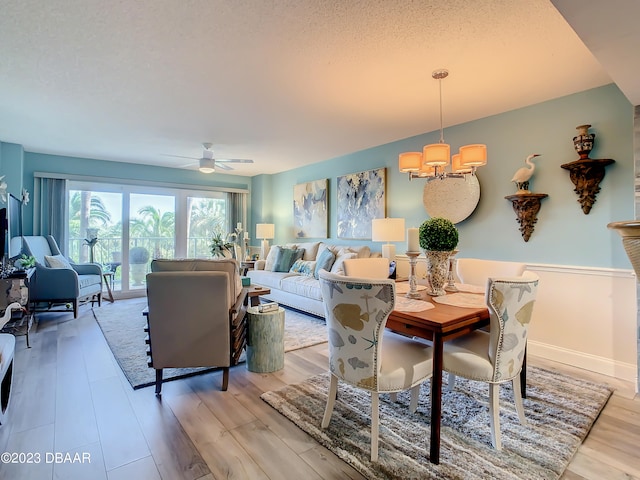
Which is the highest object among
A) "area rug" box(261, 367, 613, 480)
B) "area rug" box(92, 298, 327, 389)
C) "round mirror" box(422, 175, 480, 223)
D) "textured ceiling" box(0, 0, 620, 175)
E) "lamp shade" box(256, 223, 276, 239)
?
"textured ceiling" box(0, 0, 620, 175)

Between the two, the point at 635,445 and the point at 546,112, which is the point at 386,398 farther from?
the point at 546,112

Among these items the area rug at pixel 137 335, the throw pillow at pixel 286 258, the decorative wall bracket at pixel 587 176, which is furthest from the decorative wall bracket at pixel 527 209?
the throw pillow at pixel 286 258

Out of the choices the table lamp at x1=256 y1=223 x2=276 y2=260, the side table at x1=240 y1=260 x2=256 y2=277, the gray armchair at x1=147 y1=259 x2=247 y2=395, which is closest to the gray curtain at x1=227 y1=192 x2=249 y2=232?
the table lamp at x1=256 y1=223 x2=276 y2=260

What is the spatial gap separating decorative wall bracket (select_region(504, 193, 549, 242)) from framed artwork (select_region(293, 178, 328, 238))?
306 centimetres

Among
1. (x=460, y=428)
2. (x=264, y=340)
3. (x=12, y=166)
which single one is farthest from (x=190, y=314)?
(x=12, y=166)

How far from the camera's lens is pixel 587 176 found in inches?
112

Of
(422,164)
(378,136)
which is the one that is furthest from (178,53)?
(378,136)

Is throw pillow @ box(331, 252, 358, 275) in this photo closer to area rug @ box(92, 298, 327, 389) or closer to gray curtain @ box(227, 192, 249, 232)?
area rug @ box(92, 298, 327, 389)

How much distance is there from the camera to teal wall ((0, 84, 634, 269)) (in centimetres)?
276

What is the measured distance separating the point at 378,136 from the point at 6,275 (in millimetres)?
4440

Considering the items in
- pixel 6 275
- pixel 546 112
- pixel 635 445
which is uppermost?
pixel 546 112

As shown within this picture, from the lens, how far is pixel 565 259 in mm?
3059

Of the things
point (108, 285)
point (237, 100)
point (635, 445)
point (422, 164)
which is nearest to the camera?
point (635, 445)

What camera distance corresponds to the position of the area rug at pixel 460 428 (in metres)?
1.67
